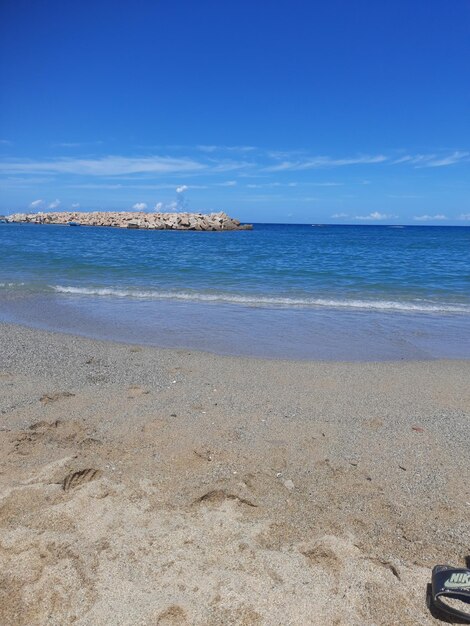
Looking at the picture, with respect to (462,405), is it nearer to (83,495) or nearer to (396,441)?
(396,441)

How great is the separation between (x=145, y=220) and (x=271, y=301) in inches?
2289

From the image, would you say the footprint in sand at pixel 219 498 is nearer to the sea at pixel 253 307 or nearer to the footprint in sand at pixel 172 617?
the footprint in sand at pixel 172 617

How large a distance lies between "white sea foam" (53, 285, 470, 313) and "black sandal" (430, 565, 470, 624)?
10.1m

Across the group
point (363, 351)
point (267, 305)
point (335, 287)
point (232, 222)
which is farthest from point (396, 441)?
point (232, 222)

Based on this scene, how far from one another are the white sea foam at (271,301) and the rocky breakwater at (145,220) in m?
50.9

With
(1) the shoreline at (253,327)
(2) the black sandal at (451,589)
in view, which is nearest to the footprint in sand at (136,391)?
(1) the shoreline at (253,327)

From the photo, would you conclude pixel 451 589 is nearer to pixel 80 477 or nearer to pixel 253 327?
pixel 80 477

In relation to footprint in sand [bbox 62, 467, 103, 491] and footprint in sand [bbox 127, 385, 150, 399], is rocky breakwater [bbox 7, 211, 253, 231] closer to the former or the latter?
footprint in sand [bbox 127, 385, 150, 399]

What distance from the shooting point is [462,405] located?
5.61m

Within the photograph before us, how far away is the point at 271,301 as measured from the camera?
1322cm

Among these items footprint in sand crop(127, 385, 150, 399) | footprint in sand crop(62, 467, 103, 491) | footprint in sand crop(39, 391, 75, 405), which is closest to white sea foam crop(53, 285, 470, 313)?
footprint in sand crop(127, 385, 150, 399)

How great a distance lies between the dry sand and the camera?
8.51 ft

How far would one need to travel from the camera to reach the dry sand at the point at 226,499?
2.59 m

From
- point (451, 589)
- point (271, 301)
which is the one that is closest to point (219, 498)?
point (451, 589)
